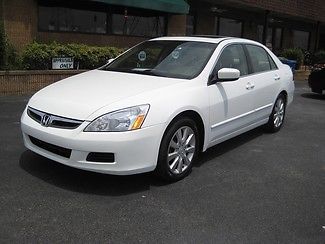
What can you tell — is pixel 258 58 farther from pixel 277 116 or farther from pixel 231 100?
pixel 231 100

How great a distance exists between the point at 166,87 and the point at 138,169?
3.18ft

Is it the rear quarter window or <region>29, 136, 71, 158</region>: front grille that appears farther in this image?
the rear quarter window

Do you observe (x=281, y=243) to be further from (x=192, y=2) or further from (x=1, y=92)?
(x=192, y=2)

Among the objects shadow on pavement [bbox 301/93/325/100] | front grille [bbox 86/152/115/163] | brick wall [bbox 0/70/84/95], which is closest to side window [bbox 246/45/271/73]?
front grille [bbox 86/152/115/163]

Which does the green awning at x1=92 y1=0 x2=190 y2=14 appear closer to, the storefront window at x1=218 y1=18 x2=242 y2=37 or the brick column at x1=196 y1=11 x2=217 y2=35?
the brick column at x1=196 y1=11 x2=217 y2=35

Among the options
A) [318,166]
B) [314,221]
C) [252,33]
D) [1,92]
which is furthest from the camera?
[252,33]

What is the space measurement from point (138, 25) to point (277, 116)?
28.6 feet

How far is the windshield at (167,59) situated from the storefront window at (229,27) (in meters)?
14.2

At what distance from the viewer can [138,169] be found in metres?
4.26

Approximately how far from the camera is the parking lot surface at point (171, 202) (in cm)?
356

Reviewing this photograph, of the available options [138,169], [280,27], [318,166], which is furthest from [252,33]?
[138,169]

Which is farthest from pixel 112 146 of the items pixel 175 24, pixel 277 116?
pixel 175 24

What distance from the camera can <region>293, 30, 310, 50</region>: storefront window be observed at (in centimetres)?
2536

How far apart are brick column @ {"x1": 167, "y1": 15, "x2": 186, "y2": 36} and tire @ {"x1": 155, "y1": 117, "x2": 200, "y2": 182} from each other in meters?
11.2
